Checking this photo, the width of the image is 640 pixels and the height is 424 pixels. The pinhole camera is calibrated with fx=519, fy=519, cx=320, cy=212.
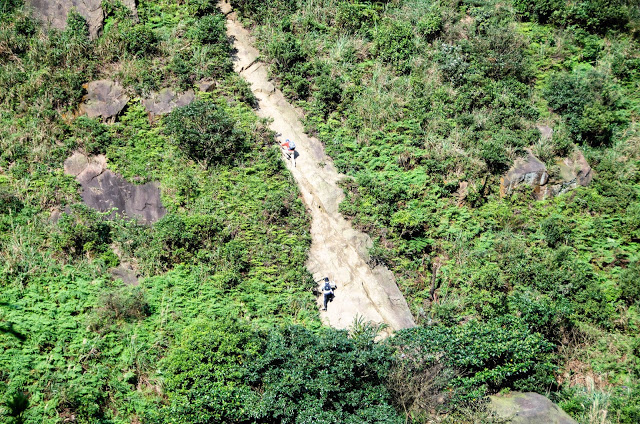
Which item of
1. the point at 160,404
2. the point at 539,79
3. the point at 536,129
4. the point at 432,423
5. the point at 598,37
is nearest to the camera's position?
the point at 160,404

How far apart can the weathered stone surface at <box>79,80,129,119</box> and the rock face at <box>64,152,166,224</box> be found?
1529 mm

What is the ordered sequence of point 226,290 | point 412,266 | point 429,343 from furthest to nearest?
point 412,266 < point 226,290 < point 429,343

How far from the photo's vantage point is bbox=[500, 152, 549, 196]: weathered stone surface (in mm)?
15766

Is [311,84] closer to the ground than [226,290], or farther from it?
farther from it

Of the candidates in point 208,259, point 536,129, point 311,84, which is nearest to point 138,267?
point 208,259

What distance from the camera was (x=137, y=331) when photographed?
1092 centimetres

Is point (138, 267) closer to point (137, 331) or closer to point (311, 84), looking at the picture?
point (137, 331)

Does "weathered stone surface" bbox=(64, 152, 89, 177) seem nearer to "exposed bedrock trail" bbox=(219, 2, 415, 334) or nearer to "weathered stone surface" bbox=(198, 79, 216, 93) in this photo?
"weathered stone surface" bbox=(198, 79, 216, 93)

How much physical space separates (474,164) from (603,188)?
14.0 feet

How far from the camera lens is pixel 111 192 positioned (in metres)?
13.5

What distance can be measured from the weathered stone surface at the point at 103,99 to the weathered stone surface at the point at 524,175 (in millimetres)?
11587

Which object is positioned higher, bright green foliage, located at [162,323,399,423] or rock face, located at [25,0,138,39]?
rock face, located at [25,0,138,39]

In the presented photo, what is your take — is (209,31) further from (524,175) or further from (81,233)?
(524,175)

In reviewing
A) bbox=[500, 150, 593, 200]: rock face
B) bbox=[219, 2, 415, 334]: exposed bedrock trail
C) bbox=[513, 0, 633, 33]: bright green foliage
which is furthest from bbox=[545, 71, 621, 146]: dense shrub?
bbox=[219, 2, 415, 334]: exposed bedrock trail
